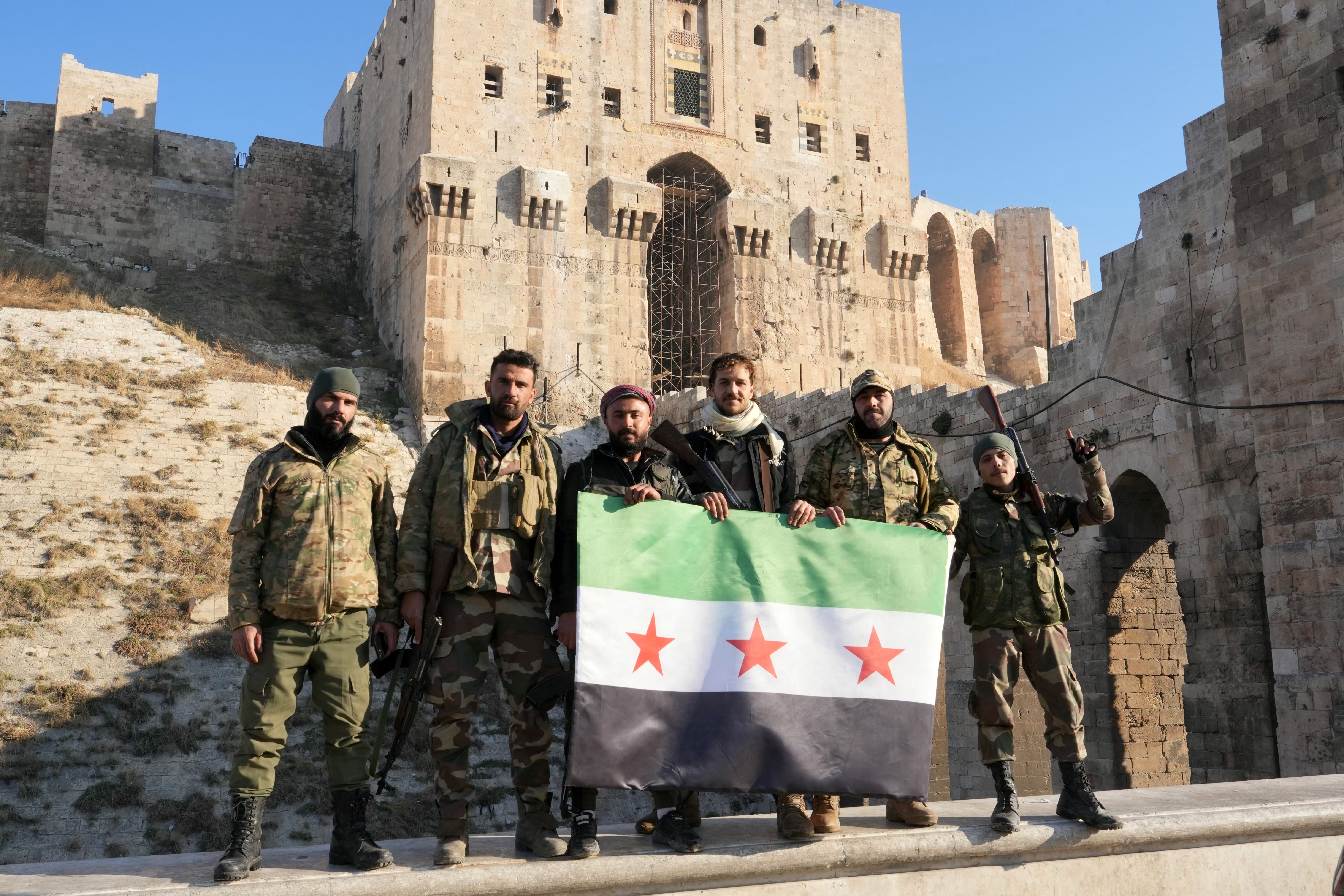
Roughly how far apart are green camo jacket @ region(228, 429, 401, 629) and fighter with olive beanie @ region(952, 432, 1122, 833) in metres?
2.75

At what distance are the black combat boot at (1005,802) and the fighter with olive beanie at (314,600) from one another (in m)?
2.53

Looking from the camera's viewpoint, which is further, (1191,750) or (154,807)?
(1191,750)

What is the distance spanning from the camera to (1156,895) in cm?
472

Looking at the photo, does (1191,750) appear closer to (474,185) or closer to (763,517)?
(763,517)

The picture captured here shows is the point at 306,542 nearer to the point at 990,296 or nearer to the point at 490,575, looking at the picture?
the point at 490,575

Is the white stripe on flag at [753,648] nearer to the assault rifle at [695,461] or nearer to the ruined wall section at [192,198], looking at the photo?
the assault rifle at [695,461]

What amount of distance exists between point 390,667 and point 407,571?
44 cm

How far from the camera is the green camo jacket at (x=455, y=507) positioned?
15.1 feet

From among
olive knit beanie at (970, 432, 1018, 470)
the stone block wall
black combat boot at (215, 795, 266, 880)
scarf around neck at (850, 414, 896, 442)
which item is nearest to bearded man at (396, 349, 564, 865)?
black combat boot at (215, 795, 266, 880)

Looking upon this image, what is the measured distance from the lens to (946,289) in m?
42.1

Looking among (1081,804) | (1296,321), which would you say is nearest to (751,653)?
(1081,804)

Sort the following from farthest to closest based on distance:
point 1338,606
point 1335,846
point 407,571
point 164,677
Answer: point 164,677, point 1338,606, point 1335,846, point 407,571

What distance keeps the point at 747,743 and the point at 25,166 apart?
33324mm

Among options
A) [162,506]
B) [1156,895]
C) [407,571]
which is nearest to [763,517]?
[407,571]
